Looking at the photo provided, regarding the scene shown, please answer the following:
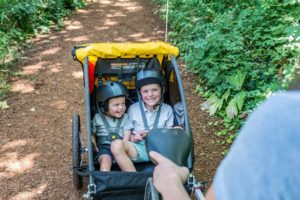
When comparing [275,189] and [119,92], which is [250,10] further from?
[275,189]

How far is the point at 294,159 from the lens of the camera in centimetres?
59

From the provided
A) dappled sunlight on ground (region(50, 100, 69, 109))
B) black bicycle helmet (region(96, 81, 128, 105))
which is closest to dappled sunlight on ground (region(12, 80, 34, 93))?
dappled sunlight on ground (region(50, 100, 69, 109))

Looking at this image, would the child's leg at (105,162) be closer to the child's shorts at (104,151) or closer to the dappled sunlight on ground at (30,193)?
the child's shorts at (104,151)

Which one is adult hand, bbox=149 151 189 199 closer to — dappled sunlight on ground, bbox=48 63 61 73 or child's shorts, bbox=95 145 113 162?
child's shorts, bbox=95 145 113 162

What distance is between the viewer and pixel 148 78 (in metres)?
3.56

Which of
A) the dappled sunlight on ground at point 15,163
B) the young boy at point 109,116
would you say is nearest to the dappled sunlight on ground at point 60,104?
the dappled sunlight on ground at point 15,163

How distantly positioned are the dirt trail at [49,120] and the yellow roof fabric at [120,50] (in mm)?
1282

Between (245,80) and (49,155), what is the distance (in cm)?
263

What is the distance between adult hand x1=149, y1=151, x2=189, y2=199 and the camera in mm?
1020

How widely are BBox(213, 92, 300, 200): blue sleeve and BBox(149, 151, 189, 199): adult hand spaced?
36cm

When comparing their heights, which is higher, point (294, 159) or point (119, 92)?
point (294, 159)

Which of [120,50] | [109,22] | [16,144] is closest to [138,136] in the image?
[120,50]

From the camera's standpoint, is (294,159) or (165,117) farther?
(165,117)

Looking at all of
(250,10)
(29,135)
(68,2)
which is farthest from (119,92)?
(68,2)
